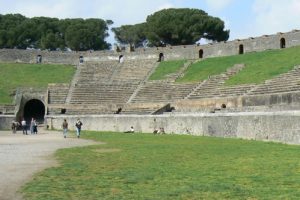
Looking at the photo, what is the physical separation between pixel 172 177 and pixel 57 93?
41038mm

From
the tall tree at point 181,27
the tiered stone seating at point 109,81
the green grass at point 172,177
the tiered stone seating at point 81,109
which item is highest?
the tall tree at point 181,27

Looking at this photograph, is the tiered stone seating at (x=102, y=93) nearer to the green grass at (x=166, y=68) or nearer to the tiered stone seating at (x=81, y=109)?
the tiered stone seating at (x=81, y=109)

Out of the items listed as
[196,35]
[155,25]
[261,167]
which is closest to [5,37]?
[155,25]

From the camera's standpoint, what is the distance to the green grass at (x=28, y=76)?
53.7 metres

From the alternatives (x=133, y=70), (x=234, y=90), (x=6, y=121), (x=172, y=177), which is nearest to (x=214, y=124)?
(x=234, y=90)

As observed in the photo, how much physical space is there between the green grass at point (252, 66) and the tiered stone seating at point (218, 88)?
89 cm

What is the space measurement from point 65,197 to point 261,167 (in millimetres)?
6053

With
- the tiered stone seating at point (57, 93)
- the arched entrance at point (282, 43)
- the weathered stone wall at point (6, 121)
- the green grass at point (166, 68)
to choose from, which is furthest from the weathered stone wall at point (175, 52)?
the weathered stone wall at point (6, 121)

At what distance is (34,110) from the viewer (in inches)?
2245

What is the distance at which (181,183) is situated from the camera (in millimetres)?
11258

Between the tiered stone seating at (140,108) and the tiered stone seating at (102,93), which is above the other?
the tiered stone seating at (102,93)

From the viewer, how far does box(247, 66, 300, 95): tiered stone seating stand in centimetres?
3539

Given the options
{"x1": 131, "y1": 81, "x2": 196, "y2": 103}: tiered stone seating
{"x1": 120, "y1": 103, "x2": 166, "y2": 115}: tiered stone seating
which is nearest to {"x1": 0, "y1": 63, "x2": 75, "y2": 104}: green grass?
{"x1": 131, "y1": 81, "x2": 196, "y2": 103}: tiered stone seating

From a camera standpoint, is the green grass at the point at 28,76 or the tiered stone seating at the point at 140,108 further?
the green grass at the point at 28,76
